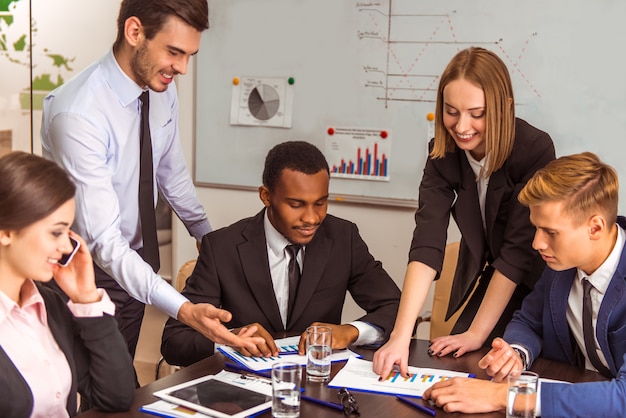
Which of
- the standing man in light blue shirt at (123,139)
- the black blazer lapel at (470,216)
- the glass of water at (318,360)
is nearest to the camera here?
the glass of water at (318,360)

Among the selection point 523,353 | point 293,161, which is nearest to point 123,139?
point 293,161

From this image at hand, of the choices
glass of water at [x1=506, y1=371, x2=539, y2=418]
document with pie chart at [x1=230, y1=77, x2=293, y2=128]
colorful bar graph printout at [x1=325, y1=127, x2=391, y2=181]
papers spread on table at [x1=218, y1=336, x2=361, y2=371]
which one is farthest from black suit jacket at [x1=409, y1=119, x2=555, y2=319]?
document with pie chart at [x1=230, y1=77, x2=293, y2=128]

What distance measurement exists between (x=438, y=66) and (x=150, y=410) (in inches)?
87.8

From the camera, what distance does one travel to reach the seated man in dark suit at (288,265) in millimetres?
2525

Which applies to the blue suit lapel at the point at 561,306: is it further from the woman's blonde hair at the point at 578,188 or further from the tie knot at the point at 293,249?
the tie knot at the point at 293,249

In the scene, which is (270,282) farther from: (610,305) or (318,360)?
(610,305)

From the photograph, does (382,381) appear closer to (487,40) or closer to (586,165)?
(586,165)

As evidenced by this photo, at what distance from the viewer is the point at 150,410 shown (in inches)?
67.9

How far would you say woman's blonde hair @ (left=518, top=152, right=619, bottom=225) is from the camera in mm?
2047

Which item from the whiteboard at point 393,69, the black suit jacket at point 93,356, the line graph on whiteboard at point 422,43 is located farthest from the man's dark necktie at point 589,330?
the line graph on whiteboard at point 422,43

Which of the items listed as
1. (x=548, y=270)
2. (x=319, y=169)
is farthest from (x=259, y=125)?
(x=548, y=270)

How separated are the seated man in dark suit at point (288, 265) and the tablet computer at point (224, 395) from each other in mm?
571

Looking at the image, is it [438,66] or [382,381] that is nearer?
[382,381]

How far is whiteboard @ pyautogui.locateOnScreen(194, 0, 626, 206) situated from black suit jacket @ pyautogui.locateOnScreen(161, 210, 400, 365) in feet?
3.35
